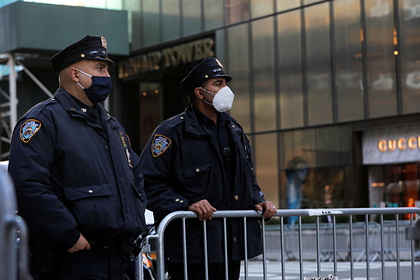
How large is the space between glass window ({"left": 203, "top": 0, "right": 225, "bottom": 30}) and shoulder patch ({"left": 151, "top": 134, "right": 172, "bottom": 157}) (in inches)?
905

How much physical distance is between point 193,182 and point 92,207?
140 centimetres

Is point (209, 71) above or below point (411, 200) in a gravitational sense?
above

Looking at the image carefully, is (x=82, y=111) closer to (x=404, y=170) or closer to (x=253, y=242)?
(x=253, y=242)

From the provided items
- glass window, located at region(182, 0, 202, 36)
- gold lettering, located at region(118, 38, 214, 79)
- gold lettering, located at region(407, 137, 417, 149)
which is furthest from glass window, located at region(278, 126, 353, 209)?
glass window, located at region(182, 0, 202, 36)

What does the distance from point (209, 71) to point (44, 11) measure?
82.0 ft

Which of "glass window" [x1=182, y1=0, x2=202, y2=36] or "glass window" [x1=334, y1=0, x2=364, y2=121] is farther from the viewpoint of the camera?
"glass window" [x1=182, y1=0, x2=202, y2=36]

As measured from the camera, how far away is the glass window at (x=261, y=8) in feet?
88.2

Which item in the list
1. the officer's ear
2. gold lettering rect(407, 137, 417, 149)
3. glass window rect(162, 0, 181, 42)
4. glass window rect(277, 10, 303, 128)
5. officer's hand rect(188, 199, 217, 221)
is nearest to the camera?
officer's hand rect(188, 199, 217, 221)

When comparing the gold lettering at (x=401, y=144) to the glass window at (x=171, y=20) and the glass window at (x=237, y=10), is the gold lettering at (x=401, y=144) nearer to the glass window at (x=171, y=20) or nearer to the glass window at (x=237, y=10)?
the glass window at (x=237, y=10)

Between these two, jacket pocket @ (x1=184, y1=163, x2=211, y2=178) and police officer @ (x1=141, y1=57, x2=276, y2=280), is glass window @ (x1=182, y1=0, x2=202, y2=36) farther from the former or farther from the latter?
jacket pocket @ (x1=184, y1=163, x2=211, y2=178)

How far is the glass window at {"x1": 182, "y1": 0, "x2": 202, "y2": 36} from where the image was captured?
29.4 m

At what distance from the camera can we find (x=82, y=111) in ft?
15.7

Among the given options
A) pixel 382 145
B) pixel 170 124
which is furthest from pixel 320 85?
pixel 170 124

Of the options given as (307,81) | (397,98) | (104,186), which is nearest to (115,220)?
(104,186)
